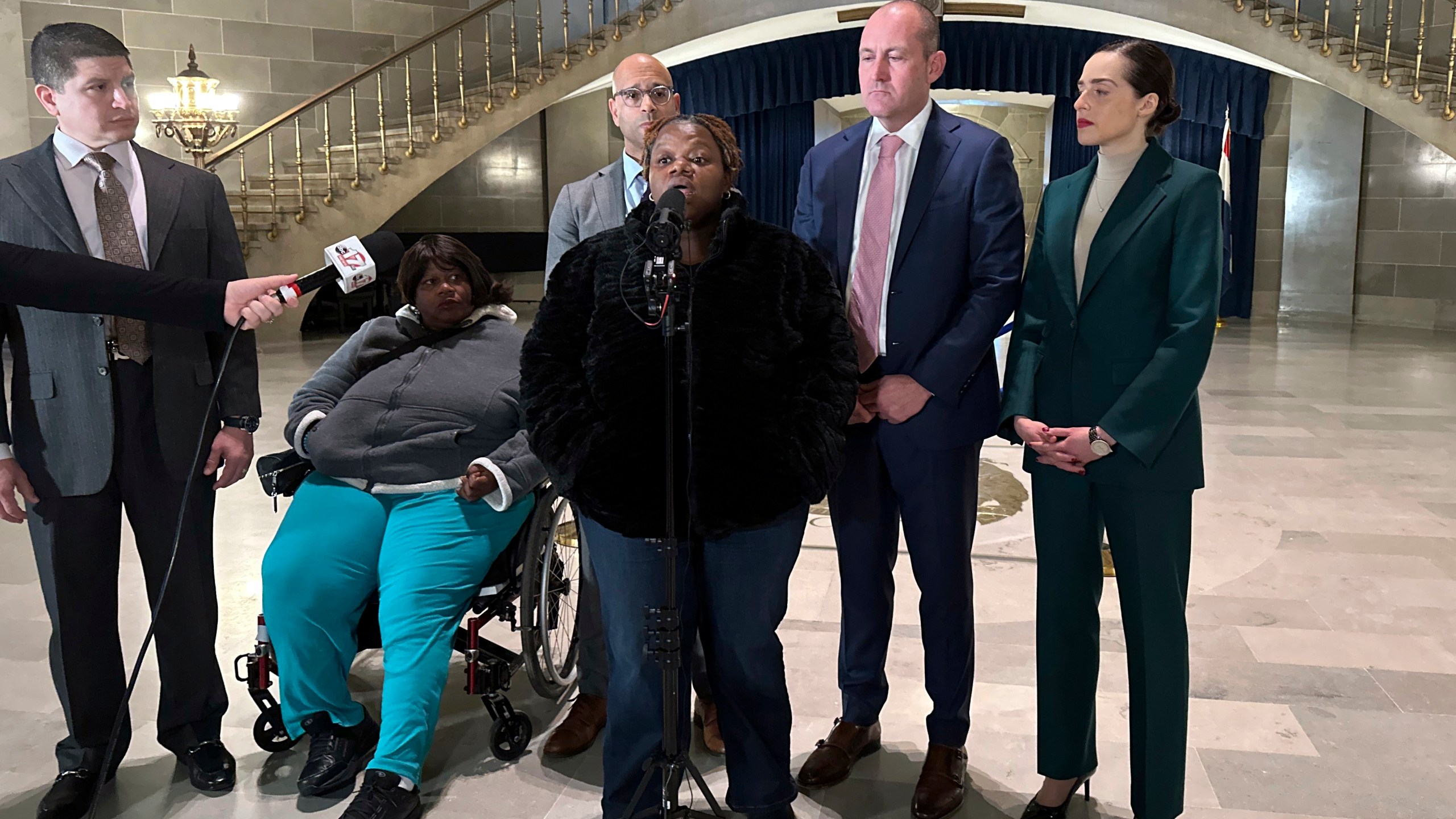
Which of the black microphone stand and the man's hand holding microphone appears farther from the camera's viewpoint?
the man's hand holding microphone

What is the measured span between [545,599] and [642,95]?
1.14 meters

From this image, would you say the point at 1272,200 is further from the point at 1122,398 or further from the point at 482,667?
the point at 482,667

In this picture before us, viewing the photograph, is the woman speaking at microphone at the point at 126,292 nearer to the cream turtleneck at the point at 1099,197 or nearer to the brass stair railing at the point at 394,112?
the cream turtleneck at the point at 1099,197

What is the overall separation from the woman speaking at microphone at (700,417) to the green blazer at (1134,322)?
1.26 ft

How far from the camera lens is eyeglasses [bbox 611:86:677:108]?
7.95ft

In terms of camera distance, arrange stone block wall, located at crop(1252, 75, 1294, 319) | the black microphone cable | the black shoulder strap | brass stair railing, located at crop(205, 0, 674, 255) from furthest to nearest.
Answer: stone block wall, located at crop(1252, 75, 1294, 319)
brass stair railing, located at crop(205, 0, 674, 255)
the black shoulder strap
the black microphone cable

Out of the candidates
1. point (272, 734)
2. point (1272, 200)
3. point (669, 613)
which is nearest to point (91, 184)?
point (272, 734)

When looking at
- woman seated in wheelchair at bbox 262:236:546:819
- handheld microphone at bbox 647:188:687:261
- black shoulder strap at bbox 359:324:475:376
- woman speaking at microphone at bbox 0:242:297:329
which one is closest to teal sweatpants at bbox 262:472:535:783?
woman seated in wheelchair at bbox 262:236:546:819

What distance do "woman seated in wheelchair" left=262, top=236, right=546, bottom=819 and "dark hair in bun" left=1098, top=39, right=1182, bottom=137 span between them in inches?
56.5

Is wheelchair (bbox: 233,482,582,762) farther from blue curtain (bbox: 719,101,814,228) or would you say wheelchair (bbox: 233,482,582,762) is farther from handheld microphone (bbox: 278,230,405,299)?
blue curtain (bbox: 719,101,814,228)

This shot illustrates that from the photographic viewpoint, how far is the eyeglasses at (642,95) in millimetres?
2422

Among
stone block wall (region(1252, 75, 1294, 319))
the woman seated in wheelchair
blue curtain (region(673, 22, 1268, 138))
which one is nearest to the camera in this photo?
the woman seated in wheelchair

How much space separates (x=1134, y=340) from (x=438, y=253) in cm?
158

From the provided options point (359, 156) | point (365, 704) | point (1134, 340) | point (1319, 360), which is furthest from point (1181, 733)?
point (359, 156)
